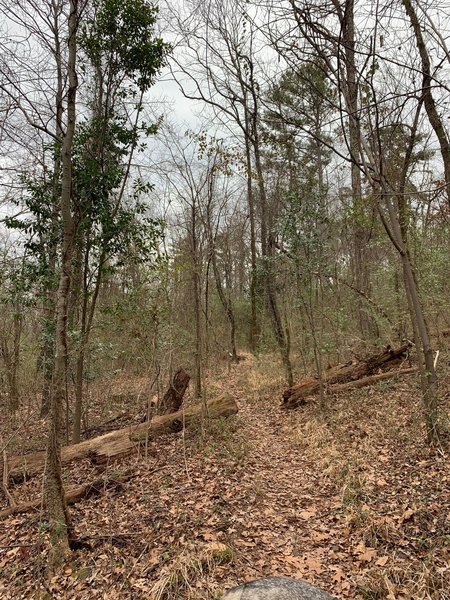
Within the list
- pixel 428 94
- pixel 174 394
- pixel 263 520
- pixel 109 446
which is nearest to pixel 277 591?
pixel 263 520

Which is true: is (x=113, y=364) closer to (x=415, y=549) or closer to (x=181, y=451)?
(x=181, y=451)

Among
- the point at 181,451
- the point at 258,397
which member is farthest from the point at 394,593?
the point at 258,397

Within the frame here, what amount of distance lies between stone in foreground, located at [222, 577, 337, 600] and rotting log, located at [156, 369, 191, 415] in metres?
5.10

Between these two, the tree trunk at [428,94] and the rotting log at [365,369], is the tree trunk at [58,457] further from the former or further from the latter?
the rotting log at [365,369]

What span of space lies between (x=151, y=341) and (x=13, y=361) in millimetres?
3900

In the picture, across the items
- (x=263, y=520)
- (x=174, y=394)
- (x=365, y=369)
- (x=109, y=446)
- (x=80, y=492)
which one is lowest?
(x=263, y=520)

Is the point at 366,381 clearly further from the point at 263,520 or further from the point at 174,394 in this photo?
the point at 263,520

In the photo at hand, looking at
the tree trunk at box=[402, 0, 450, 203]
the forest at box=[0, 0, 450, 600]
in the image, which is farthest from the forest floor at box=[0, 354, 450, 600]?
the tree trunk at box=[402, 0, 450, 203]

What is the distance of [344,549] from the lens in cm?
344

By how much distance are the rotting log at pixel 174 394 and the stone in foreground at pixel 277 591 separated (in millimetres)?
5103

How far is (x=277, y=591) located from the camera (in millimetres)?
2686

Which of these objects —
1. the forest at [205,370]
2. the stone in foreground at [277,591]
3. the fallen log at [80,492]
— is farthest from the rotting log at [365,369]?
the stone in foreground at [277,591]

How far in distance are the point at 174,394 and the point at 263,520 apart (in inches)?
162

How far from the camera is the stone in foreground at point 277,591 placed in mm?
2645
